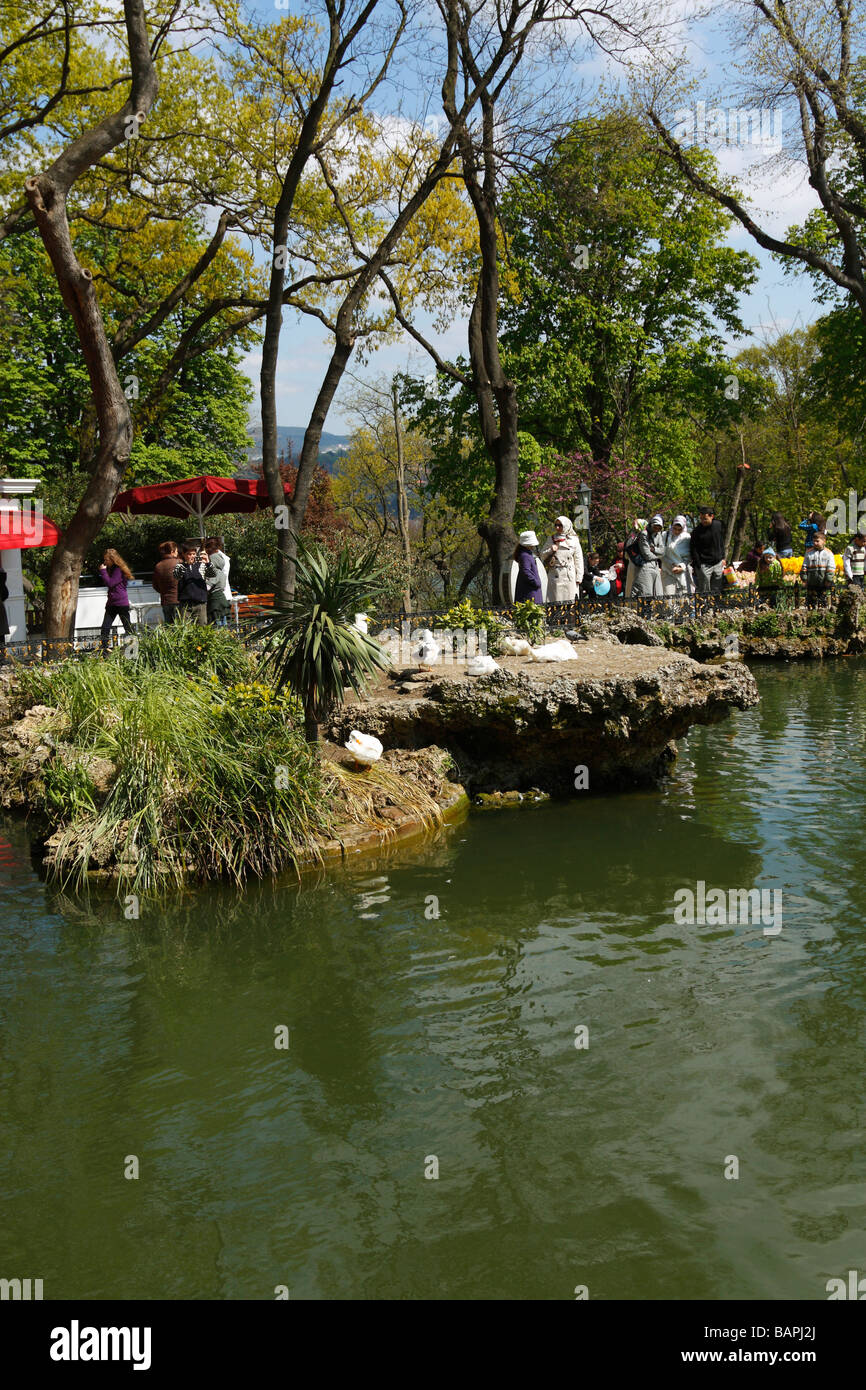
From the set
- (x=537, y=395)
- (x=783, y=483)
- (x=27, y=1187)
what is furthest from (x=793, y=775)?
(x=783, y=483)

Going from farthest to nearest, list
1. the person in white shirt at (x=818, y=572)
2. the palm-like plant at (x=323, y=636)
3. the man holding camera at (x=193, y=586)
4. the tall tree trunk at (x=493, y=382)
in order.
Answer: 1. the person in white shirt at (x=818, y=572)
2. the tall tree trunk at (x=493, y=382)
3. the man holding camera at (x=193, y=586)
4. the palm-like plant at (x=323, y=636)

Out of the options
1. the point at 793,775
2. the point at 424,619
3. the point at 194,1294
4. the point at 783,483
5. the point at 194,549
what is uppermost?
the point at 783,483

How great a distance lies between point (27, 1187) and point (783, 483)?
4501 centimetres

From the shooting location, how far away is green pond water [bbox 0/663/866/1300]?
4543 mm

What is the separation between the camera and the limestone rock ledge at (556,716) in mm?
11719

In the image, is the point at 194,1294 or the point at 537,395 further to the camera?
the point at 537,395

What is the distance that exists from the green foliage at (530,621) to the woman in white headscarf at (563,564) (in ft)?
11.0

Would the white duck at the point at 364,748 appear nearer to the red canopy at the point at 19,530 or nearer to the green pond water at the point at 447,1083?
the green pond water at the point at 447,1083

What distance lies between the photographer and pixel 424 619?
1542cm

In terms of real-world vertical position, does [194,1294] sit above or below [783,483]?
below

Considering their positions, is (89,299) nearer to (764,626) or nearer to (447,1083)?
(447,1083)

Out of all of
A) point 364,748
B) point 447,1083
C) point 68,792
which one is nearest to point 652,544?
point 364,748

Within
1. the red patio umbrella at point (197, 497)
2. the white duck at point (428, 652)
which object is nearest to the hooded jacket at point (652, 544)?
the red patio umbrella at point (197, 497)

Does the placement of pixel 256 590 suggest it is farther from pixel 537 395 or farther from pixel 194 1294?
pixel 194 1294
